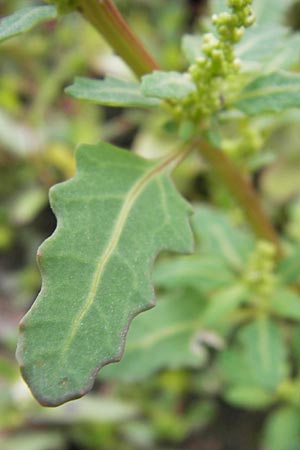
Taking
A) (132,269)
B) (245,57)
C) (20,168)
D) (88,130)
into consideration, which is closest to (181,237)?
(132,269)

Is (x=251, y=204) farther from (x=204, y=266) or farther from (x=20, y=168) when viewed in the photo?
(x=20, y=168)

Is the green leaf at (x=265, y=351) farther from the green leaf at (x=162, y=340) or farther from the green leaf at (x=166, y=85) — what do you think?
the green leaf at (x=166, y=85)

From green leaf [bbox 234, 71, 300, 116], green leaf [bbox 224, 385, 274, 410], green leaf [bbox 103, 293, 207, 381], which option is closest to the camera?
green leaf [bbox 234, 71, 300, 116]

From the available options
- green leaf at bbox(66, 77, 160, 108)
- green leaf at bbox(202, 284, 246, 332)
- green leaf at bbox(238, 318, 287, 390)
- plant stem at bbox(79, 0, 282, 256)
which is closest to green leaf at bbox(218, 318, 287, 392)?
green leaf at bbox(238, 318, 287, 390)

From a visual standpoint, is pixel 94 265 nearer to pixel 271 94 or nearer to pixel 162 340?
pixel 271 94

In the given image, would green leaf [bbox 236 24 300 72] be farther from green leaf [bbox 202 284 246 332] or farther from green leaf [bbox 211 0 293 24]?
green leaf [bbox 202 284 246 332]

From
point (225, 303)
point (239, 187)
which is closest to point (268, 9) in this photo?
point (239, 187)

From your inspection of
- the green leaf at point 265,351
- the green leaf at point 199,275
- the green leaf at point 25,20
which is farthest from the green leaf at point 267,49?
the green leaf at point 265,351
